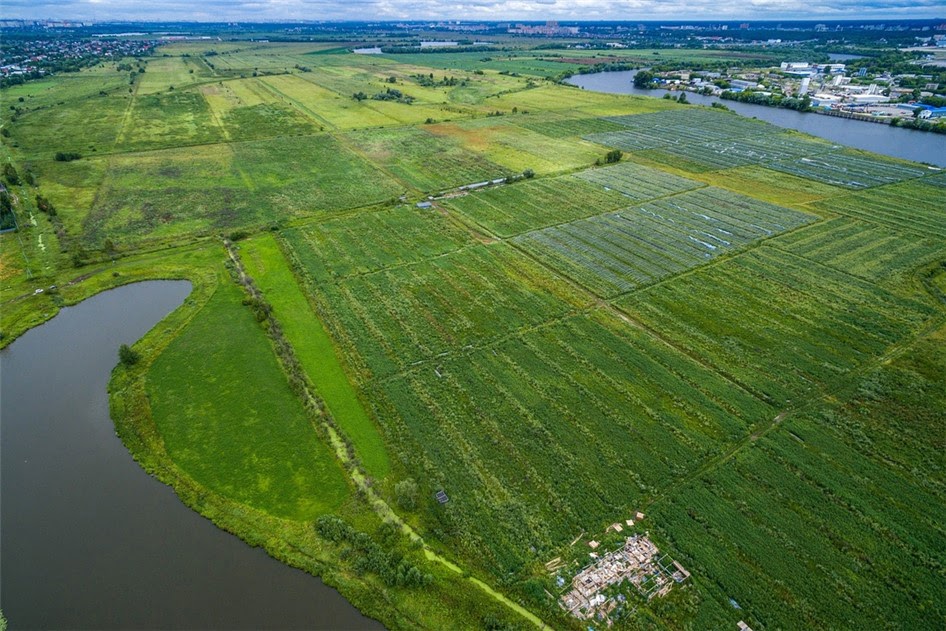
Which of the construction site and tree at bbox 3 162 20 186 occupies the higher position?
tree at bbox 3 162 20 186

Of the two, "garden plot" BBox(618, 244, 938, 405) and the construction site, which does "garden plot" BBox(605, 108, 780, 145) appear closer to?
"garden plot" BBox(618, 244, 938, 405)

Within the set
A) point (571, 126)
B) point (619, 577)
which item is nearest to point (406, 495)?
point (619, 577)

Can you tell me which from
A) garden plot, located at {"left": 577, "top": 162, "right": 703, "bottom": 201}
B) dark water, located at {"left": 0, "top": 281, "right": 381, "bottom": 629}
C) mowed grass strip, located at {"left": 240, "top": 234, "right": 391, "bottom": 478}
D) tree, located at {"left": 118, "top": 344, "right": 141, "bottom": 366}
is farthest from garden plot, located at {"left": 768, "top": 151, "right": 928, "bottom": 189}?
tree, located at {"left": 118, "top": 344, "right": 141, "bottom": 366}

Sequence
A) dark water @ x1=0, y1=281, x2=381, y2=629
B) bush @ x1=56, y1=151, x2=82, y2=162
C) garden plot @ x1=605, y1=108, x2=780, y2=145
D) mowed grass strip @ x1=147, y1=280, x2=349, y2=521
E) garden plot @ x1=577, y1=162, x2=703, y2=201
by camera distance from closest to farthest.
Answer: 1. dark water @ x1=0, y1=281, x2=381, y2=629
2. mowed grass strip @ x1=147, y1=280, x2=349, y2=521
3. garden plot @ x1=577, y1=162, x2=703, y2=201
4. bush @ x1=56, y1=151, x2=82, y2=162
5. garden plot @ x1=605, y1=108, x2=780, y2=145

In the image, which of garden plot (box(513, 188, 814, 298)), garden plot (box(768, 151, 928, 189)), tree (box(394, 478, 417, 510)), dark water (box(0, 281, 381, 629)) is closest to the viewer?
dark water (box(0, 281, 381, 629))

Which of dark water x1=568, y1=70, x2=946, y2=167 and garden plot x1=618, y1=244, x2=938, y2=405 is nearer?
garden plot x1=618, y1=244, x2=938, y2=405

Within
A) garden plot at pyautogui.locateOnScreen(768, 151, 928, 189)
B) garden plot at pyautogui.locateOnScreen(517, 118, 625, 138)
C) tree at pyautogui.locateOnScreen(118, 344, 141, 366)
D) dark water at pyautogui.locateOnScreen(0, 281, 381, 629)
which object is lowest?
dark water at pyautogui.locateOnScreen(0, 281, 381, 629)

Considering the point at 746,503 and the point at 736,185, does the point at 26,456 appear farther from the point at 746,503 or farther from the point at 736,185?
the point at 736,185
